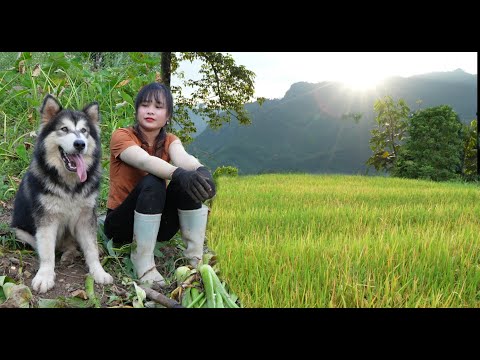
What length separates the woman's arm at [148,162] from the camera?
334 cm

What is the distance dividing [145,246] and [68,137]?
39.3 inches

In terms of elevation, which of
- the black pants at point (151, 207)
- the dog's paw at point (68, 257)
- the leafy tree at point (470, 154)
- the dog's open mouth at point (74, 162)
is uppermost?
the leafy tree at point (470, 154)

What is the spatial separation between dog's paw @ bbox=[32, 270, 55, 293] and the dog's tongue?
76cm

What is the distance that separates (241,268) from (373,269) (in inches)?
36.8

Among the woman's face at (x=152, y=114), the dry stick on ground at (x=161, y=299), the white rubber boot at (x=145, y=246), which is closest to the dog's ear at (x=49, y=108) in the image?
the woman's face at (x=152, y=114)

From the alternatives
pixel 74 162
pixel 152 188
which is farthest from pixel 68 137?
pixel 152 188

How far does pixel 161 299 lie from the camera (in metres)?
3.15

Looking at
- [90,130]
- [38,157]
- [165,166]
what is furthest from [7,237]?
[165,166]

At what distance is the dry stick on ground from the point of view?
10.1ft

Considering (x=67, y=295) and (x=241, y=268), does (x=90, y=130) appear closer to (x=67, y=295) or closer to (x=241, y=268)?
(x=67, y=295)

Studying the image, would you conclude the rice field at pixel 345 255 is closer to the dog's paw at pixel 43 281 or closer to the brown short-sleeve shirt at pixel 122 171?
the brown short-sleeve shirt at pixel 122 171

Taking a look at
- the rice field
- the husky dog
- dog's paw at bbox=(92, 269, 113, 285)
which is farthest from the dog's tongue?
the rice field

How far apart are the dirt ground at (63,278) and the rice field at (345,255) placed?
794 millimetres

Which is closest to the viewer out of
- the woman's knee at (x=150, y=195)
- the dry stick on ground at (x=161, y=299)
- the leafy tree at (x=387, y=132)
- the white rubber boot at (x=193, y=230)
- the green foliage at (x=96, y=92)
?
the dry stick on ground at (x=161, y=299)
